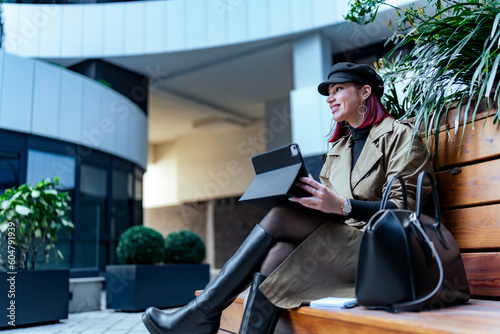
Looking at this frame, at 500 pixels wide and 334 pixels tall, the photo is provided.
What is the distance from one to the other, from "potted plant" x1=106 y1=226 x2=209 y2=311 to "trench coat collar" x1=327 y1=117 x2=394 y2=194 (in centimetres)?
306

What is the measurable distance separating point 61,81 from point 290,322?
5761 mm

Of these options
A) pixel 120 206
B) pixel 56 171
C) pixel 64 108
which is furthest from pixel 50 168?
pixel 120 206

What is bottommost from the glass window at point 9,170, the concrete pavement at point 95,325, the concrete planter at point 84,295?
the concrete pavement at point 95,325

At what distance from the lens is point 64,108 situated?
630 cm

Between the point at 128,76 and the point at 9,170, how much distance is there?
10.3 feet

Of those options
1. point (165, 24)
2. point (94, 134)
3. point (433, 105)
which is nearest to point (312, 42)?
point (165, 24)

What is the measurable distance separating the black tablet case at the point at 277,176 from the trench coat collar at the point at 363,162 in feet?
1.18

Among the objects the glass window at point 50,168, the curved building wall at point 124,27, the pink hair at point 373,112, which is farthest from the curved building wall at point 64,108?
the pink hair at point 373,112

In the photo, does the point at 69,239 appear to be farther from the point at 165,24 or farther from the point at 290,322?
the point at 290,322

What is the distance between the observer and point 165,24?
7.35 meters

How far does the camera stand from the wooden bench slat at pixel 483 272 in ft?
5.08

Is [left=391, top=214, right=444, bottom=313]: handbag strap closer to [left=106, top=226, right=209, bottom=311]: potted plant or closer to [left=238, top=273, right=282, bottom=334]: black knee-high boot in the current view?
[left=238, top=273, right=282, bottom=334]: black knee-high boot

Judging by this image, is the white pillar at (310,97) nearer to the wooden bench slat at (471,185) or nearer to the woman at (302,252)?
the wooden bench slat at (471,185)

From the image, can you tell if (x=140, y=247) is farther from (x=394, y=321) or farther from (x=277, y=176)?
(x=394, y=321)
